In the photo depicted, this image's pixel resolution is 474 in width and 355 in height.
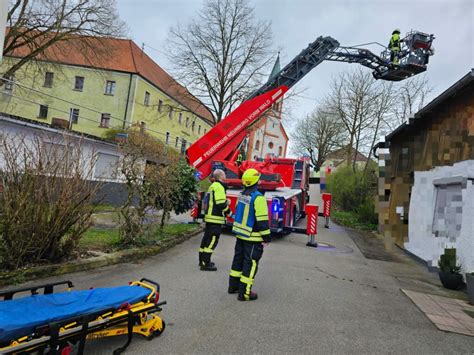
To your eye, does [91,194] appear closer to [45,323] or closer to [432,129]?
[45,323]

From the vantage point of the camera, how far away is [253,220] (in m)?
5.59

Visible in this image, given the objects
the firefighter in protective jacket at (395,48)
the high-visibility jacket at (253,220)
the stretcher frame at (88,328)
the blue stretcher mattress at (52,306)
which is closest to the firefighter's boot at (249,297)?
the high-visibility jacket at (253,220)

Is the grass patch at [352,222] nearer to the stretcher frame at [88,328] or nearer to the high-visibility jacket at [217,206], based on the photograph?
the high-visibility jacket at [217,206]

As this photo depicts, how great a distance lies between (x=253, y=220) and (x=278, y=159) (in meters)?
8.69

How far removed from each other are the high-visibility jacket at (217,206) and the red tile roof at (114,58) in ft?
57.0

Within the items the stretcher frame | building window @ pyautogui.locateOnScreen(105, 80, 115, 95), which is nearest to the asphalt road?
the stretcher frame

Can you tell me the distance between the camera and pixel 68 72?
3644 centimetres

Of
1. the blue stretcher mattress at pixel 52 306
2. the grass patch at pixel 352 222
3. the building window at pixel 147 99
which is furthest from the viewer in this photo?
the building window at pixel 147 99

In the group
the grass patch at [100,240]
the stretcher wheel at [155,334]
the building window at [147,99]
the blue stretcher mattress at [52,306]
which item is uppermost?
the building window at [147,99]

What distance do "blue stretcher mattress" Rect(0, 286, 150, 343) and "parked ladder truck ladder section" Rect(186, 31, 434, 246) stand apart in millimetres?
7116

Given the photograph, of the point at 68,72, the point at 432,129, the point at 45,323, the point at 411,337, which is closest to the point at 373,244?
the point at 432,129

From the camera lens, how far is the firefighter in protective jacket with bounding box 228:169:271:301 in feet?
18.0

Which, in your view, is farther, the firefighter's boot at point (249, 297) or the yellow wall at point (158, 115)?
the yellow wall at point (158, 115)

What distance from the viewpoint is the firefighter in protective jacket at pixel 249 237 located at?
215 inches
